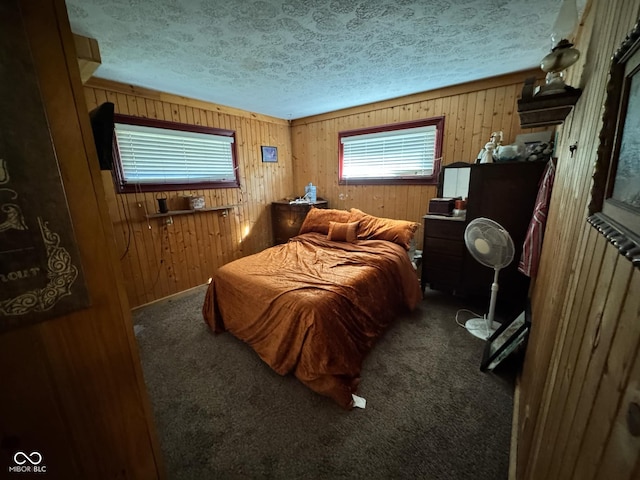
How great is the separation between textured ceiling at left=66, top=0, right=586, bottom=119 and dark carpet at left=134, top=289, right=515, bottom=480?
233 cm

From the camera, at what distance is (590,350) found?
0.53m

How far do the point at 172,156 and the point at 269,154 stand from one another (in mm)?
1448

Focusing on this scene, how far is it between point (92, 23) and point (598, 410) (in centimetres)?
277

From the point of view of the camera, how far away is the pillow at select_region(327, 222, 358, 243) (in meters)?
3.07

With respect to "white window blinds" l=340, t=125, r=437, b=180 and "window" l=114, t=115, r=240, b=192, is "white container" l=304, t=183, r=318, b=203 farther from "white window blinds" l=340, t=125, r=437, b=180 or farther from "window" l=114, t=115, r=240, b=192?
"window" l=114, t=115, r=240, b=192

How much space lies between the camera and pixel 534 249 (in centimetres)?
183

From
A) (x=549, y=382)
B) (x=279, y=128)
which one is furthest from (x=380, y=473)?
(x=279, y=128)

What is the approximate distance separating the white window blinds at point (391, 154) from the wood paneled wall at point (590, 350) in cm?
213

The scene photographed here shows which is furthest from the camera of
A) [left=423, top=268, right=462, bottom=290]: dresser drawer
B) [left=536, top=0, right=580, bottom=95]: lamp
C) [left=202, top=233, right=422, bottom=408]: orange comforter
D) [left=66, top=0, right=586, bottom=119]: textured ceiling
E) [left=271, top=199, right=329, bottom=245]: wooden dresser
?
[left=271, top=199, right=329, bottom=245]: wooden dresser

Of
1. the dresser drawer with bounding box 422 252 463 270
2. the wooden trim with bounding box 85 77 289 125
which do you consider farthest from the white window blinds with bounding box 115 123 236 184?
the dresser drawer with bounding box 422 252 463 270

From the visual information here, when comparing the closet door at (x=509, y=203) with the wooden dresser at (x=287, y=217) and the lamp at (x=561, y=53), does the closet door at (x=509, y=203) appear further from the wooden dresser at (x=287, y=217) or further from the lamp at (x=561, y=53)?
the wooden dresser at (x=287, y=217)

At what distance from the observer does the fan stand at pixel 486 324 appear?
2.19m

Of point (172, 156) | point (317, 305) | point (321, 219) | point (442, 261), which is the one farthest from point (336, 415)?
point (172, 156)

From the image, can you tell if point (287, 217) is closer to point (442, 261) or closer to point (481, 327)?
point (442, 261)
